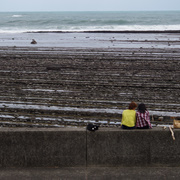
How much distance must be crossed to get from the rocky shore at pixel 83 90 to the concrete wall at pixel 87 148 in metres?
3.34

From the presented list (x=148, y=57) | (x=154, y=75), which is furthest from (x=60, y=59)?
(x=154, y=75)

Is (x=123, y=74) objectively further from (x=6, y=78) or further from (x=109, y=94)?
(x=6, y=78)

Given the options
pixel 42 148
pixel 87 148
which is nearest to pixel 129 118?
pixel 87 148

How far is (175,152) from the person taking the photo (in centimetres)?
660

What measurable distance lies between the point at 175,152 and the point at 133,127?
3.25 feet

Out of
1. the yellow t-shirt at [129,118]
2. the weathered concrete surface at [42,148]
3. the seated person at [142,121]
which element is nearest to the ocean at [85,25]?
the yellow t-shirt at [129,118]

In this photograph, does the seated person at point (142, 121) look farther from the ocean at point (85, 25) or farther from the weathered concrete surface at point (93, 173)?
the ocean at point (85, 25)

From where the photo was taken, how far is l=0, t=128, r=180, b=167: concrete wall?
651 centimetres

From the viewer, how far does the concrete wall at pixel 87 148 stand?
6.51m

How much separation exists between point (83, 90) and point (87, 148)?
7496 mm

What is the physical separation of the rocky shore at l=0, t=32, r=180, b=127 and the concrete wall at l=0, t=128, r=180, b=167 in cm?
334

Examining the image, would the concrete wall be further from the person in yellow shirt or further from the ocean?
the ocean

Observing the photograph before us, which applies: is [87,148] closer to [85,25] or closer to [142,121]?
[142,121]

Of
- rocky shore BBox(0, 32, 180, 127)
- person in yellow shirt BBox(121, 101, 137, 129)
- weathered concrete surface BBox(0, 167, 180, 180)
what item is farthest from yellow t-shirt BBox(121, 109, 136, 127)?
rocky shore BBox(0, 32, 180, 127)
